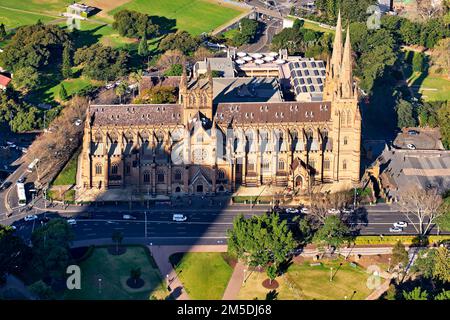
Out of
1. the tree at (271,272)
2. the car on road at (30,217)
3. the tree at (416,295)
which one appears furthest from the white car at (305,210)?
the car on road at (30,217)

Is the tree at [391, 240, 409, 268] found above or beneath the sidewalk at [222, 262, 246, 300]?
above

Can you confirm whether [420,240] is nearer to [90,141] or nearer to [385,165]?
[385,165]

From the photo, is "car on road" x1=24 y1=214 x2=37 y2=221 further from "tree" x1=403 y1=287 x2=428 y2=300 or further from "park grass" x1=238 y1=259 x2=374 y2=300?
"tree" x1=403 y1=287 x2=428 y2=300

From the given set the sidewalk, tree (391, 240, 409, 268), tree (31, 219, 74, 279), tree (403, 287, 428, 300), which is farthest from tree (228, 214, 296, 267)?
tree (31, 219, 74, 279)

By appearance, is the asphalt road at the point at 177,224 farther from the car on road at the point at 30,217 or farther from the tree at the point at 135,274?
the tree at the point at 135,274

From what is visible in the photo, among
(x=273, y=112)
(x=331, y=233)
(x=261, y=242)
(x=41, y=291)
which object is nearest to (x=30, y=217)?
(x=41, y=291)

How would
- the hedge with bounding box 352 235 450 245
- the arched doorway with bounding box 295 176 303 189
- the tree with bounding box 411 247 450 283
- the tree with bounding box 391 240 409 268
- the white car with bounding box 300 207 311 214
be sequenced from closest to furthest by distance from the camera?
the tree with bounding box 411 247 450 283
the tree with bounding box 391 240 409 268
the hedge with bounding box 352 235 450 245
the white car with bounding box 300 207 311 214
the arched doorway with bounding box 295 176 303 189

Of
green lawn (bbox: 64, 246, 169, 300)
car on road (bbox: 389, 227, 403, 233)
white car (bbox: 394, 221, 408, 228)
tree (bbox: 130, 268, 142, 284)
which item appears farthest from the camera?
white car (bbox: 394, 221, 408, 228)

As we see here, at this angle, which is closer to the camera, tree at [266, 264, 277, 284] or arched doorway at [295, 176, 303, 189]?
tree at [266, 264, 277, 284]
